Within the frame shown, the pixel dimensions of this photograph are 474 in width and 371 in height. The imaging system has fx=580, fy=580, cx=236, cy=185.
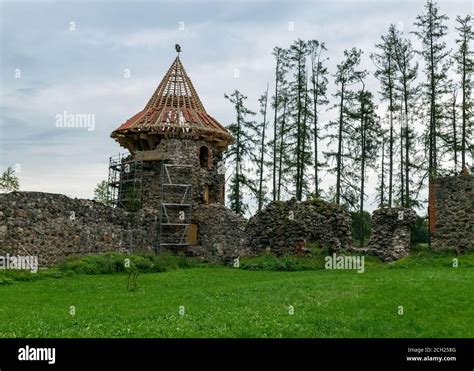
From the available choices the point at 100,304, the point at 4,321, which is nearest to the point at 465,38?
the point at 100,304

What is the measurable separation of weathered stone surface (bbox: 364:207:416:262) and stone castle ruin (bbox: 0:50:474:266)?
5cm

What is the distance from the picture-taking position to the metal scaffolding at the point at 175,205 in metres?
36.7

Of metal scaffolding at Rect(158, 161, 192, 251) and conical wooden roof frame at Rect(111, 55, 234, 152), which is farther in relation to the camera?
conical wooden roof frame at Rect(111, 55, 234, 152)

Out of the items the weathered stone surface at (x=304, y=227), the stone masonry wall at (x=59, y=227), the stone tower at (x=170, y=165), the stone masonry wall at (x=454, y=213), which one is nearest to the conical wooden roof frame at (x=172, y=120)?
the stone tower at (x=170, y=165)

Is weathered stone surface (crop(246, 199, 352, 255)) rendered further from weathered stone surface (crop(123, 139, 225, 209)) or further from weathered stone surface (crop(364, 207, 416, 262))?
weathered stone surface (crop(123, 139, 225, 209))

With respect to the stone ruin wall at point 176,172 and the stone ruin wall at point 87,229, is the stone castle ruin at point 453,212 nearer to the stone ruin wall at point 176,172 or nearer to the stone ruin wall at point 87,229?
the stone ruin wall at point 87,229

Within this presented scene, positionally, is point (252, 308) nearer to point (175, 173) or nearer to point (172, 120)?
point (175, 173)

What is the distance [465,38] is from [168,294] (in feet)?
92.3

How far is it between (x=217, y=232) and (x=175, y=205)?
3192 mm

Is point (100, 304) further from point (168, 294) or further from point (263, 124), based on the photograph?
point (263, 124)

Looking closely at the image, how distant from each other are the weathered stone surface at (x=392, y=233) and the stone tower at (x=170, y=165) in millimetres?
13138

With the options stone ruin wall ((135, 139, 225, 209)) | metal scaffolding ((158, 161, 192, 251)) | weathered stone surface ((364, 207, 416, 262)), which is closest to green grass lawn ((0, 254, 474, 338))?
weathered stone surface ((364, 207, 416, 262))

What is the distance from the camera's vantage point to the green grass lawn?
11109 millimetres
